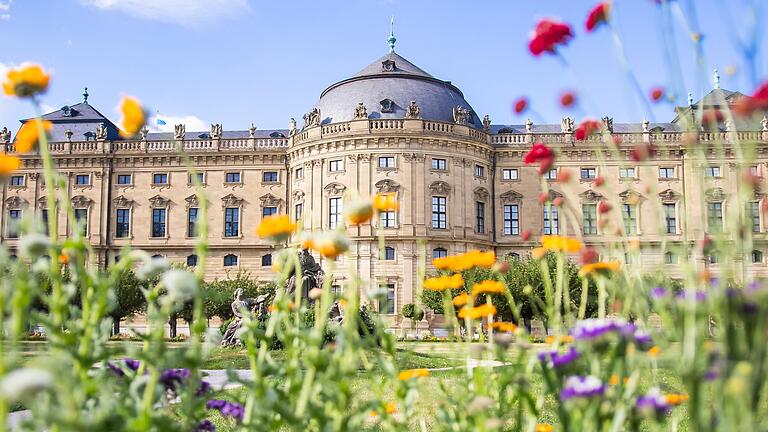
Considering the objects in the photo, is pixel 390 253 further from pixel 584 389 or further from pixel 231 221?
pixel 584 389

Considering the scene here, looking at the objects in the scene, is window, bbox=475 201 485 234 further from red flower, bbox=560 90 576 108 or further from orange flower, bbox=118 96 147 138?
orange flower, bbox=118 96 147 138

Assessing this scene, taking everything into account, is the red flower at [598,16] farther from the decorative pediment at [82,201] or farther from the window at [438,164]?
the decorative pediment at [82,201]

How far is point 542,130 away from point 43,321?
47218 millimetres

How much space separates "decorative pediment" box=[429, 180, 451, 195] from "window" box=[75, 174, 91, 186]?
23.3 metres

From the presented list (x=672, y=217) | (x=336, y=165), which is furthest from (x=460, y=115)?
(x=672, y=217)

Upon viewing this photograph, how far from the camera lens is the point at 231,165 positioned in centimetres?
4600

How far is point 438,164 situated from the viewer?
41.4m

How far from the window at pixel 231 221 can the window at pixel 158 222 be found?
14.2 feet

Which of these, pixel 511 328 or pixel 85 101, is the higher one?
pixel 85 101

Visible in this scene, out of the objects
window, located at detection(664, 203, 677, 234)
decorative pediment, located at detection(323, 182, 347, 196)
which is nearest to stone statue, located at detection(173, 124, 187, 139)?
decorative pediment, located at detection(323, 182, 347, 196)

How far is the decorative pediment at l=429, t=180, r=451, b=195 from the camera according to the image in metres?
41.2

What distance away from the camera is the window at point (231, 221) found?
45.5 m

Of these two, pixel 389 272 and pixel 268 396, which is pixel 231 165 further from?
pixel 268 396

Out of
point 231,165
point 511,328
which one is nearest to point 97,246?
point 231,165
